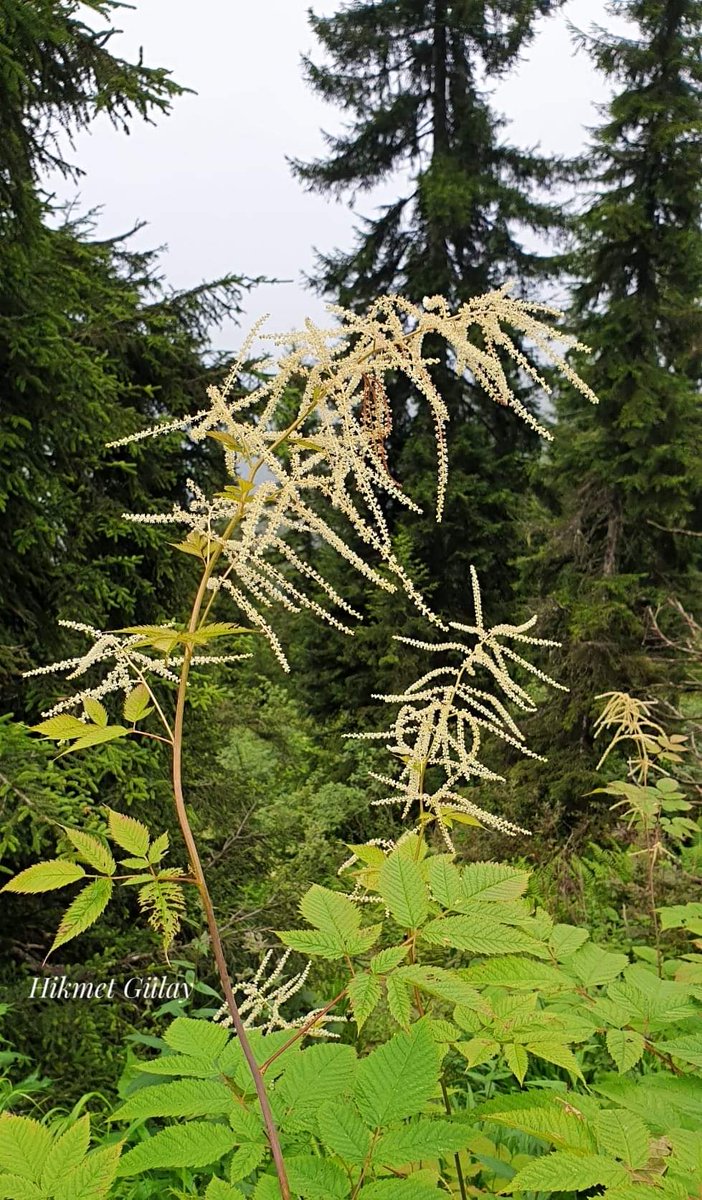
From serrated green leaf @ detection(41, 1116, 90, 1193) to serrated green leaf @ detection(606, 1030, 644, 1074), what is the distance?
31.4 inches

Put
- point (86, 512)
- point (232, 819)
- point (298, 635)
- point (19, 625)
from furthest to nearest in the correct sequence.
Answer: point (298, 635)
point (232, 819)
point (86, 512)
point (19, 625)

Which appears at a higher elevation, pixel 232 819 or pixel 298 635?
pixel 298 635

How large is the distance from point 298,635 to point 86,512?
7.92 metres

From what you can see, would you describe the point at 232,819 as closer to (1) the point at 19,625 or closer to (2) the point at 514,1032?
(1) the point at 19,625

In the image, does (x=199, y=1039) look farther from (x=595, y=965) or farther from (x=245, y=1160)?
(x=595, y=965)

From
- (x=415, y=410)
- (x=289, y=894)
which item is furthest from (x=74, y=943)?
(x=415, y=410)

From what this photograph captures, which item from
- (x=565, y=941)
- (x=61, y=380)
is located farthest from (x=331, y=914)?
(x=61, y=380)

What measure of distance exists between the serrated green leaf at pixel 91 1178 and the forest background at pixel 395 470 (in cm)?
51

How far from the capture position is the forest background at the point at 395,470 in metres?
3.70

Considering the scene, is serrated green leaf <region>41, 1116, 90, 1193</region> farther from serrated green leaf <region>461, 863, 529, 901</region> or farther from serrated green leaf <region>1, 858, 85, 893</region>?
serrated green leaf <region>461, 863, 529, 901</region>

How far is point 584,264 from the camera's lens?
8133 millimetres

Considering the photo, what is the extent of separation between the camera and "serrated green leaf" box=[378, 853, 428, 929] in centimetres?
98

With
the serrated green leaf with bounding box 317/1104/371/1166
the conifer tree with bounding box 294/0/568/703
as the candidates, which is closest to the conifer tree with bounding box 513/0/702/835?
the conifer tree with bounding box 294/0/568/703

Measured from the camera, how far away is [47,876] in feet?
3.03
